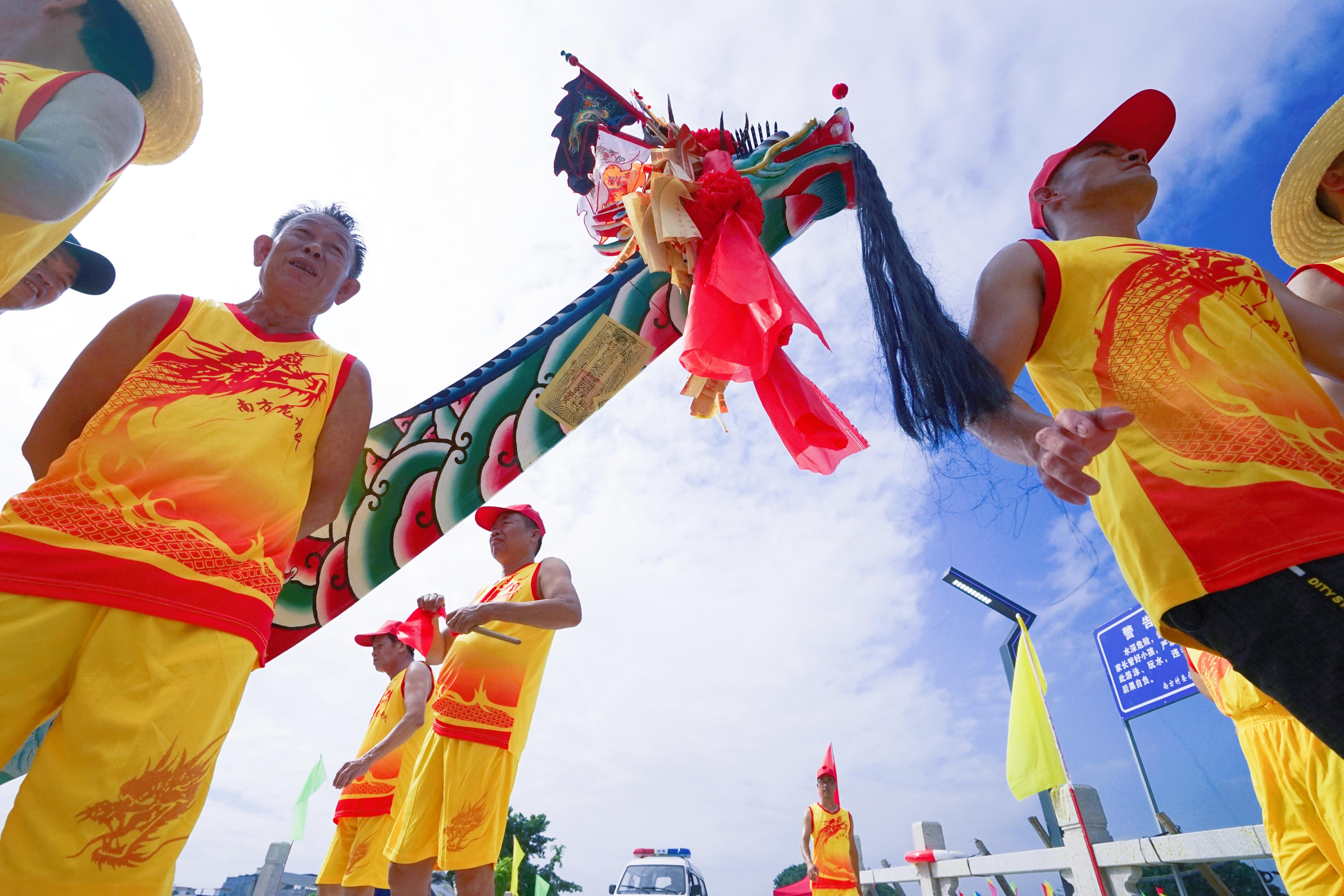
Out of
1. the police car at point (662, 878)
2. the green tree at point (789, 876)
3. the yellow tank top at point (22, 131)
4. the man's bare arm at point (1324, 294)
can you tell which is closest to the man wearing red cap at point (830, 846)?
the police car at point (662, 878)

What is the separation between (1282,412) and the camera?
1165 mm

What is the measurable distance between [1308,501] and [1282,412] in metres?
0.21

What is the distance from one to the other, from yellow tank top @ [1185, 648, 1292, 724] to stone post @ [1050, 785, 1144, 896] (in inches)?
136

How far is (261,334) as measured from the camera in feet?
5.36

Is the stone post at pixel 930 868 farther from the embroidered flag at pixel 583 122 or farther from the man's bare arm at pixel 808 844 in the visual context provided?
the embroidered flag at pixel 583 122

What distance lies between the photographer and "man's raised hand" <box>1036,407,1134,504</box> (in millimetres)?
970

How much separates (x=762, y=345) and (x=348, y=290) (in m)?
1.51

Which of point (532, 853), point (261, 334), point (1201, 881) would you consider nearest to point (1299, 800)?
point (261, 334)

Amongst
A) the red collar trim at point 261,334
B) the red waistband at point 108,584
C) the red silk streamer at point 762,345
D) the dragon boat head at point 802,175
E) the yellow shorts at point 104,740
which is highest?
the dragon boat head at point 802,175

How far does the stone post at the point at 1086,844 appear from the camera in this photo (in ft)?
16.9

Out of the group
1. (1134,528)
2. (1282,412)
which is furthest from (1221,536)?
(1282,412)

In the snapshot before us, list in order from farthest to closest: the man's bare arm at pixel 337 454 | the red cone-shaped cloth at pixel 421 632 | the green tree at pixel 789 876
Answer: the green tree at pixel 789 876 → the red cone-shaped cloth at pixel 421 632 → the man's bare arm at pixel 337 454

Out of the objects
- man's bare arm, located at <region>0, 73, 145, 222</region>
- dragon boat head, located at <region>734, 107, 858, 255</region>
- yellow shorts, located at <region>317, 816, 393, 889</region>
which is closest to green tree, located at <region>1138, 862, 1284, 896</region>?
dragon boat head, located at <region>734, 107, 858, 255</region>

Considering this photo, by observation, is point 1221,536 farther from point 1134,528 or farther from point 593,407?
point 593,407
